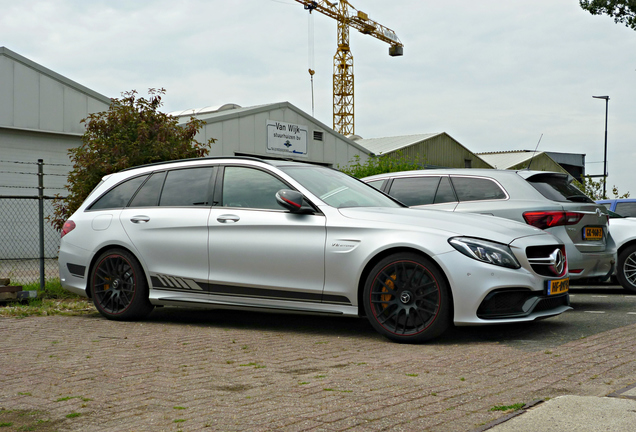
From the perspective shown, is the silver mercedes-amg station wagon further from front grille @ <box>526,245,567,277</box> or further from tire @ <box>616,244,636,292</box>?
tire @ <box>616,244,636,292</box>

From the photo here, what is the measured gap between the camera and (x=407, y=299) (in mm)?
5895

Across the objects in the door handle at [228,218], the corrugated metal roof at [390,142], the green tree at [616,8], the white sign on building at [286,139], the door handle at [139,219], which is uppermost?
the green tree at [616,8]

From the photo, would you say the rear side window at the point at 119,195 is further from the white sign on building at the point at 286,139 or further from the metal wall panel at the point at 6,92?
the white sign on building at the point at 286,139

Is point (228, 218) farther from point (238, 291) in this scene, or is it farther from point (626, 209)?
point (626, 209)

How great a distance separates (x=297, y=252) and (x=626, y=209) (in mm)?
8234

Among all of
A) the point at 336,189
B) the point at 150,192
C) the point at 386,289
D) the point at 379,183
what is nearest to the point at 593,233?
the point at 379,183

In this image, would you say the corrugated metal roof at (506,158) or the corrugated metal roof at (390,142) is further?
the corrugated metal roof at (506,158)

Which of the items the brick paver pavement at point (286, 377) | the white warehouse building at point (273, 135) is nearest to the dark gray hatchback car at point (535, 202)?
the brick paver pavement at point (286, 377)

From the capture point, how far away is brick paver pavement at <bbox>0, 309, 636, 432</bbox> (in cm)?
379

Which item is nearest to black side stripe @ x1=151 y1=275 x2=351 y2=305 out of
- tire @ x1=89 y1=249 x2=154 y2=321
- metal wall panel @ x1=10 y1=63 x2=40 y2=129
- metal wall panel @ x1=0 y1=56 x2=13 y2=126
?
tire @ x1=89 y1=249 x2=154 y2=321

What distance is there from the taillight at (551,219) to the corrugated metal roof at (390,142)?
78.0 ft

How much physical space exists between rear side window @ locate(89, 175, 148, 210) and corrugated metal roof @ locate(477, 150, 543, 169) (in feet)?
145

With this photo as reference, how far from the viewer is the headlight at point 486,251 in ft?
19.0

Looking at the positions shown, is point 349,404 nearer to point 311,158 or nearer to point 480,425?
point 480,425
